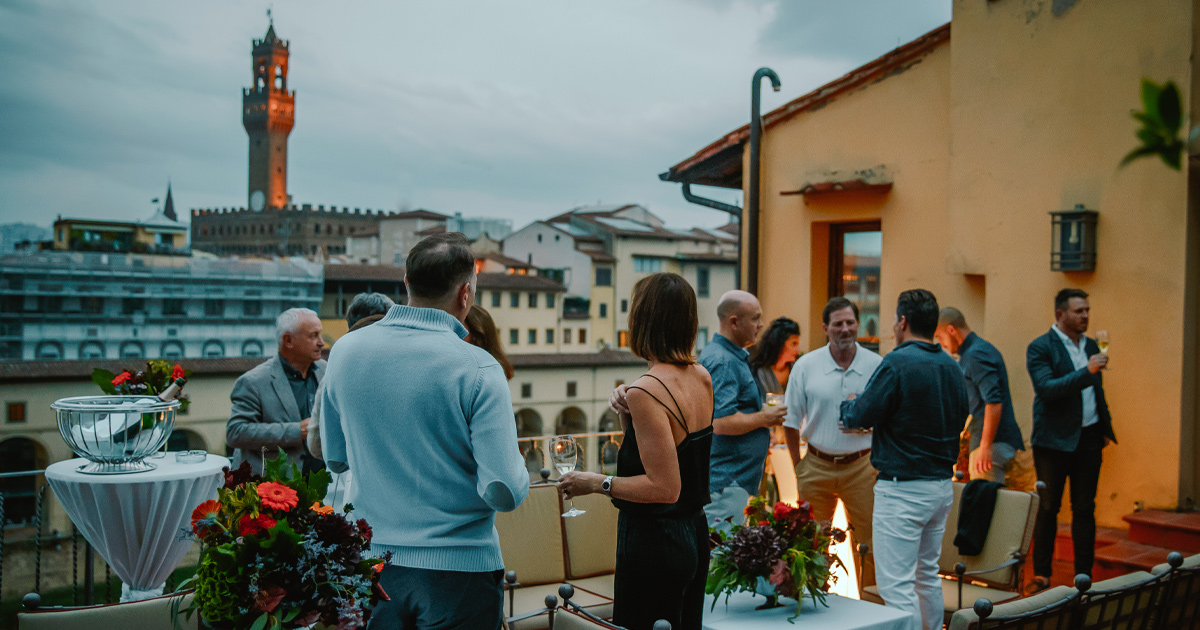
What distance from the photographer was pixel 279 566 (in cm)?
176

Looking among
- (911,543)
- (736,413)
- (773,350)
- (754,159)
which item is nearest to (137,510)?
(736,413)

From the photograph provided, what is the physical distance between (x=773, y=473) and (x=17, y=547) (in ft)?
108

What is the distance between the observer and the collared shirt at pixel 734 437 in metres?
3.69

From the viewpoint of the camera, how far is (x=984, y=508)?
404 centimetres

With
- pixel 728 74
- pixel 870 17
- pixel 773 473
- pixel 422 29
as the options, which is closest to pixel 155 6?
pixel 422 29

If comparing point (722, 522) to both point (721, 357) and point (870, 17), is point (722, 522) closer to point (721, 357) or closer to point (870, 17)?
point (721, 357)

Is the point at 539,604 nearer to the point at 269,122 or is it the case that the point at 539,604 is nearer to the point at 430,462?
the point at 430,462

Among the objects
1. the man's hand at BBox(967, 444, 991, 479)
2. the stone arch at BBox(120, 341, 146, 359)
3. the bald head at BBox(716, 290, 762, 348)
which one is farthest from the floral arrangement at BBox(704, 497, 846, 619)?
the stone arch at BBox(120, 341, 146, 359)

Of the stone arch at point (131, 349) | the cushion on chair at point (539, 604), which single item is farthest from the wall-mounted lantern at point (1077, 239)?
the stone arch at point (131, 349)

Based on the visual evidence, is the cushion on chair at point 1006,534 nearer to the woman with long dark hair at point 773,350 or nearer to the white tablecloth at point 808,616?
the white tablecloth at point 808,616

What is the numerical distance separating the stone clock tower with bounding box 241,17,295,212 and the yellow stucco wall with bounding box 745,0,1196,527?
4103 inches

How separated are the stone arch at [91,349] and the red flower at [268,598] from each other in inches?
1793

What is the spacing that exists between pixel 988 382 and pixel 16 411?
36447 millimetres

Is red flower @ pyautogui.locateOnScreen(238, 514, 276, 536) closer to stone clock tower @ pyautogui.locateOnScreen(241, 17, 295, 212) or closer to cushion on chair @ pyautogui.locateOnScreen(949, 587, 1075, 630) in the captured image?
cushion on chair @ pyautogui.locateOnScreen(949, 587, 1075, 630)
